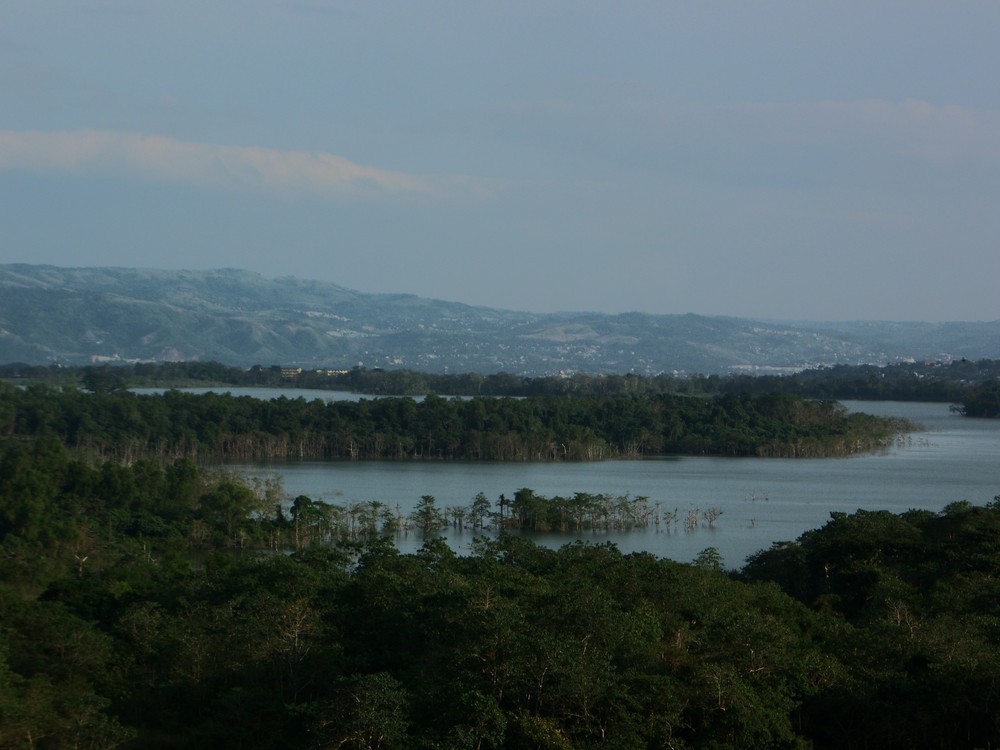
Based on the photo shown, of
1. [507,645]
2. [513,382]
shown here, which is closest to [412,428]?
[513,382]

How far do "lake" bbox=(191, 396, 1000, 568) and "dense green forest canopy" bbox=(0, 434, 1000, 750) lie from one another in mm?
9744

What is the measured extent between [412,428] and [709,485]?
15.8 metres

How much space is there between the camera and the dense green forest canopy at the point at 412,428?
161ft

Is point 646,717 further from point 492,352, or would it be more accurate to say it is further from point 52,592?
point 492,352

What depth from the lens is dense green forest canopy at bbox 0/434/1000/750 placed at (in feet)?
33.7

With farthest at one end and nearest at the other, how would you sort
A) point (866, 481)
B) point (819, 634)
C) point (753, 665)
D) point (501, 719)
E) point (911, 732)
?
point (866, 481), point (819, 634), point (753, 665), point (911, 732), point (501, 719)

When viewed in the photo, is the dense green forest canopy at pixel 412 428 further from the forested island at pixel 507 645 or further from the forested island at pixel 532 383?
the forested island at pixel 532 383

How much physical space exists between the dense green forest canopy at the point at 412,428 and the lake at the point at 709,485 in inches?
78.8

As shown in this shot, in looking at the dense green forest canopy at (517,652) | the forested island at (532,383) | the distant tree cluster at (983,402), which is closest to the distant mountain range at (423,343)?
the forested island at (532,383)

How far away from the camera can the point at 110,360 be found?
159m

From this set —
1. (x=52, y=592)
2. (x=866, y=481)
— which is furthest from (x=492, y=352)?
(x=52, y=592)

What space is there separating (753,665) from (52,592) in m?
10.2

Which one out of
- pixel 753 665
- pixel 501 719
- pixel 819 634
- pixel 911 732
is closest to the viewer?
pixel 501 719

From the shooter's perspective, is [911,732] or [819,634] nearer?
[911,732]
